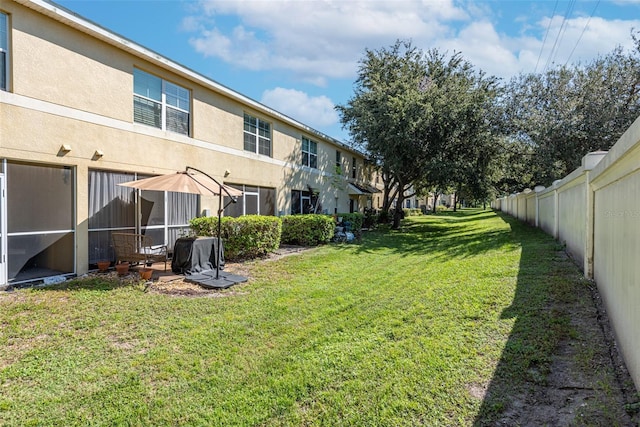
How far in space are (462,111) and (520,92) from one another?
3.98 meters

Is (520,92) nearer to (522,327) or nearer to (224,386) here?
(522,327)

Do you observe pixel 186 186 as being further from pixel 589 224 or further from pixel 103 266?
pixel 589 224

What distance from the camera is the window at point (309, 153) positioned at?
1847cm

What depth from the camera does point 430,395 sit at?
3.05m

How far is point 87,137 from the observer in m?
8.13

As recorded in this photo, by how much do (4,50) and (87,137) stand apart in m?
2.09

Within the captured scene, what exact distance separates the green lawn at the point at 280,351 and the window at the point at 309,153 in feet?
40.6

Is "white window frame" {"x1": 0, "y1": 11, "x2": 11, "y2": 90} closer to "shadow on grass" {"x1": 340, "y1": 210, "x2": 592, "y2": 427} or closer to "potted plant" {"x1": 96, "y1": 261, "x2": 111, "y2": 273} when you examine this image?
"potted plant" {"x1": 96, "y1": 261, "x2": 111, "y2": 273}

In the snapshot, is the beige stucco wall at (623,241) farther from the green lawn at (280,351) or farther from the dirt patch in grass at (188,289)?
the dirt patch in grass at (188,289)

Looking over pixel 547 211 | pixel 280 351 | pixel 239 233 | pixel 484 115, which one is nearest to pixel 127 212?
pixel 239 233

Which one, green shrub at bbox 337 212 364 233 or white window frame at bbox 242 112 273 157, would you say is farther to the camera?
green shrub at bbox 337 212 364 233

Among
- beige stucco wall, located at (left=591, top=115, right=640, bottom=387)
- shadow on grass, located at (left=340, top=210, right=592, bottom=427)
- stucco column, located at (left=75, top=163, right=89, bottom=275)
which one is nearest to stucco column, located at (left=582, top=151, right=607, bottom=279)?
shadow on grass, located at (left=340, top=210, right=592, bottom=427)

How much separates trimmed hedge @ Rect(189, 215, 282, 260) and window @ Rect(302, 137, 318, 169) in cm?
842

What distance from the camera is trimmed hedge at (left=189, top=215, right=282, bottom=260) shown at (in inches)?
396
